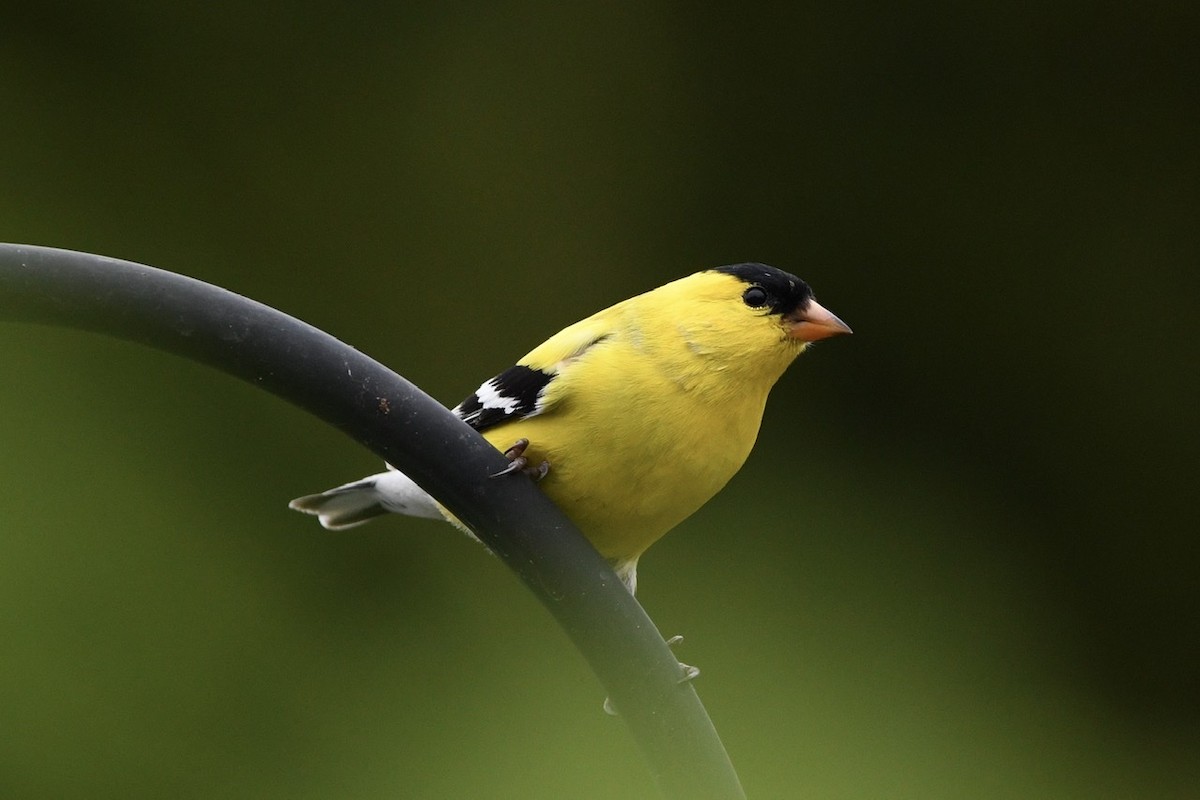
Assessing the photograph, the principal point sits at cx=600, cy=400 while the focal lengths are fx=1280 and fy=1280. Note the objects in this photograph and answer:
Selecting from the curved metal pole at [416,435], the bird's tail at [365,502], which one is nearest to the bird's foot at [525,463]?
the curved metal pole at [416,435]

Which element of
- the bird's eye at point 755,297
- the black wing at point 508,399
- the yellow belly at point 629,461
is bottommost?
the yellow belly at point 629,461

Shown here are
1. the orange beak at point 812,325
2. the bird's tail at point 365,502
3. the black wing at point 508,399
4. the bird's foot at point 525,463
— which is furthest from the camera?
the bird's tail at point 365,502

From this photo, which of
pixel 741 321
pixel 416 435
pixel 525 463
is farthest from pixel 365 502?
pixel 416 435

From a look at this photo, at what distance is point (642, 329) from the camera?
2.04 m

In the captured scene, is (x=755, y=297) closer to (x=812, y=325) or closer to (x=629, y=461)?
(x=812, y=325)

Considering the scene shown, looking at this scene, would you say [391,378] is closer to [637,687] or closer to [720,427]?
[637,687]

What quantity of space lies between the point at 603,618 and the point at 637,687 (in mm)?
92

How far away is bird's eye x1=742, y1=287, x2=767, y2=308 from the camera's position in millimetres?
2139

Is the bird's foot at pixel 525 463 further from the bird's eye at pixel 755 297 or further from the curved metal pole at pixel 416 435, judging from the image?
the bird's eye at pixel 755 297

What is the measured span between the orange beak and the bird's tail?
70 cm

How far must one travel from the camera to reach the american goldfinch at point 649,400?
6.16ft

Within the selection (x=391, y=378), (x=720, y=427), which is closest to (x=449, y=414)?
(x=391, y=378)

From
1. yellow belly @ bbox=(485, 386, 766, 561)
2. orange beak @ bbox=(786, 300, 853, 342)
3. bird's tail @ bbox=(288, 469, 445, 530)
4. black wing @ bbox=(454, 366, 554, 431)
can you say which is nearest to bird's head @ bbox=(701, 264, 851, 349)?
orange beak @ bbox=(786, 300, 853, 342)

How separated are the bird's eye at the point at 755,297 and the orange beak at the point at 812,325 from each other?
5 centimetres
